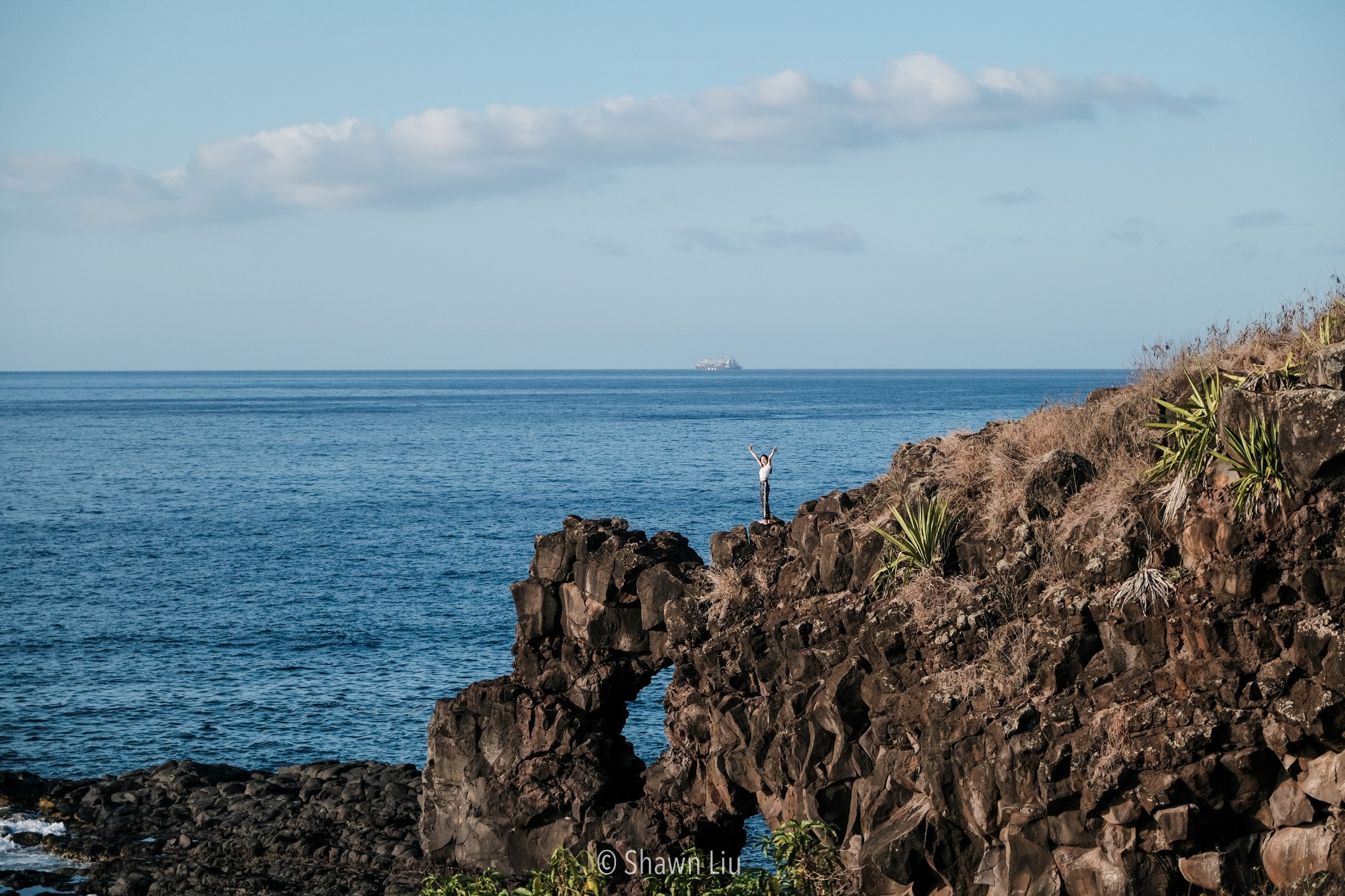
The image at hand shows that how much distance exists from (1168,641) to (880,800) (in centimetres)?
530

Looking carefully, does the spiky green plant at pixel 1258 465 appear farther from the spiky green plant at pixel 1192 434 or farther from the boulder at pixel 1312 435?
the spiky green plant at pixel 1192 434

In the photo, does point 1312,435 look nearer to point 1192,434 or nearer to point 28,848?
point 1192,434

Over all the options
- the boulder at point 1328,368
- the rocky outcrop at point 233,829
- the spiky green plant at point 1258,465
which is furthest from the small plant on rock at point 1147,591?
the rocky outcrop at point 233,829

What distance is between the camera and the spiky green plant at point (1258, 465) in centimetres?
1642

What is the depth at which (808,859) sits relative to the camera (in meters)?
19.8

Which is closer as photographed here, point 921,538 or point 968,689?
point 968,689

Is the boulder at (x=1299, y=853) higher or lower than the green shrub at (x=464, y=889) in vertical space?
higher

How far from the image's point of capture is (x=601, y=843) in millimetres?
23969

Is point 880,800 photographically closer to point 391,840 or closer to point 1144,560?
point 1144,560

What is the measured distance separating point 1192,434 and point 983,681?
4.91 m

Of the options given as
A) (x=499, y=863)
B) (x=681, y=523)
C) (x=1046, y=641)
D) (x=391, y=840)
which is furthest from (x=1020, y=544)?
(x=681, y=523)

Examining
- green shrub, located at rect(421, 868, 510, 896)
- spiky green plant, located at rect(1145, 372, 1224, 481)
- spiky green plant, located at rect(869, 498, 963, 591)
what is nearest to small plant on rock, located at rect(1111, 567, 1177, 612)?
spiky green plant, located at rect(1145, 372, 1224, 481)

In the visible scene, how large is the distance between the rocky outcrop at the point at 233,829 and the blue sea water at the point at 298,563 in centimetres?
258

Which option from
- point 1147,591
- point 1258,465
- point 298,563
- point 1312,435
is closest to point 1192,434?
point 1258,465
